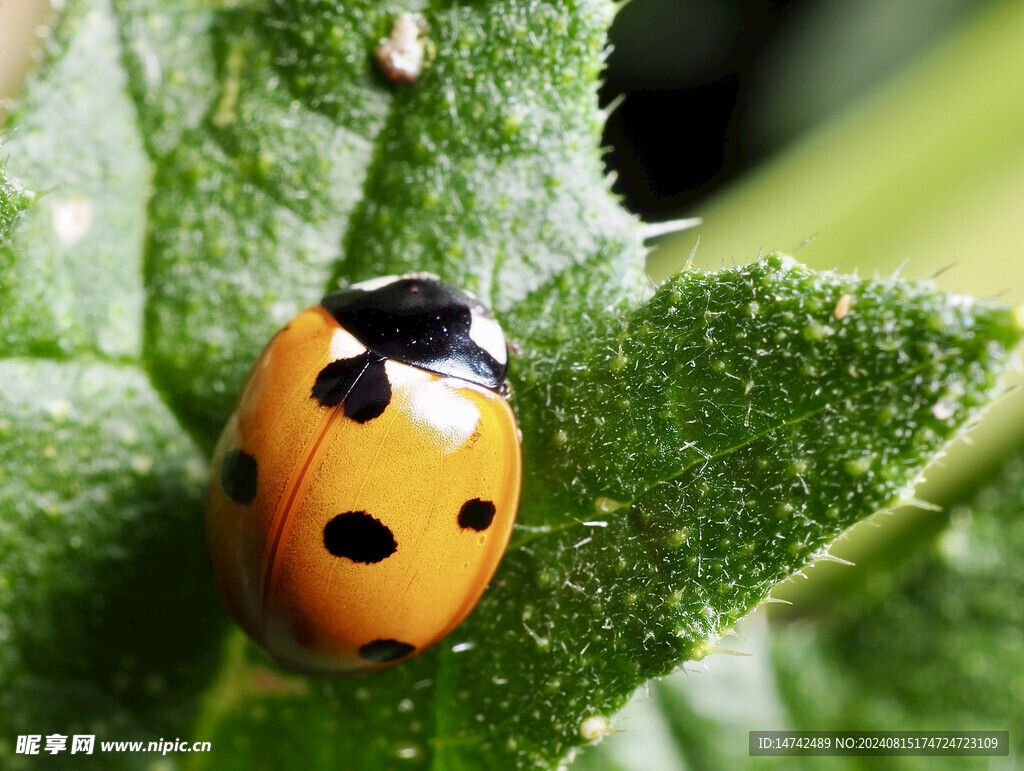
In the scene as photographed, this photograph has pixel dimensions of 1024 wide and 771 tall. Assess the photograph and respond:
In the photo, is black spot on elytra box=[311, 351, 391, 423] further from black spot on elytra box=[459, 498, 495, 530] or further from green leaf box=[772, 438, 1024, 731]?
green leaf box=[772, 438, 1024, 731]

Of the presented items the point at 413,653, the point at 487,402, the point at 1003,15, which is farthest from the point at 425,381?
the point at 1003,15

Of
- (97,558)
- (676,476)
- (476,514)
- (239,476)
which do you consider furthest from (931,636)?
(97,558)

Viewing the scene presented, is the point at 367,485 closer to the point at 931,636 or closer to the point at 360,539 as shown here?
the point at 360,539

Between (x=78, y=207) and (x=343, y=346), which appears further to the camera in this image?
(x=78, y=207)

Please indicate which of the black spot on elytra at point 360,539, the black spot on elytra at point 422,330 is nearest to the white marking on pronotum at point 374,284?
the black spot on elytra at point 422,330

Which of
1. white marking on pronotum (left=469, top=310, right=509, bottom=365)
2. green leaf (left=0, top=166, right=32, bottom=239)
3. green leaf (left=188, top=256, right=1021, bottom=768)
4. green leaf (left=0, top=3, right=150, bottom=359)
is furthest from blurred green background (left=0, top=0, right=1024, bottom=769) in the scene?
green leaf (left=0, top=166, right=32, bottom=239)

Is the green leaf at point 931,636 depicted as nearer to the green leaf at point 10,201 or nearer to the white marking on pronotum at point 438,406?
the white marking on pronotum at point 438,406
